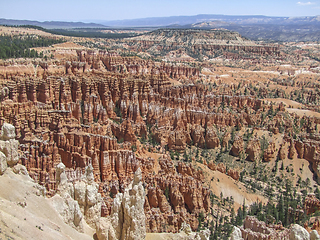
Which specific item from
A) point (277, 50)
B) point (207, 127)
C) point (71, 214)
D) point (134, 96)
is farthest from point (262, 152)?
point (277, 50)

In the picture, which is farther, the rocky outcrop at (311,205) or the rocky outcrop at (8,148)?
the rocky outcrop at (311,205)

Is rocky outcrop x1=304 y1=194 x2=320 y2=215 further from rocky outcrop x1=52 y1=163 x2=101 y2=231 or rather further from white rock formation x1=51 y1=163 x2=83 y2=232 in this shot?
white rock formation x1=51 y1=163 x2=83 y2=232

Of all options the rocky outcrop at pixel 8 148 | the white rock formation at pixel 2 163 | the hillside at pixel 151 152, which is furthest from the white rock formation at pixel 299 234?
the rocky outcrop at pixel 8 148

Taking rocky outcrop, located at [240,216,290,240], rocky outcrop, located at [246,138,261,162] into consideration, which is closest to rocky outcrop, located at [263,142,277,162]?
rocky outcrop, located at [246,138,261,162]

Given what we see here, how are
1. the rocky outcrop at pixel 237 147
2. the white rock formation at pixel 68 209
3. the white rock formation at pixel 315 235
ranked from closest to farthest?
the white rock formation at pixel 68 209, the white rock formation at pixel 315 235, the rocky outcrop at pixel 237 147

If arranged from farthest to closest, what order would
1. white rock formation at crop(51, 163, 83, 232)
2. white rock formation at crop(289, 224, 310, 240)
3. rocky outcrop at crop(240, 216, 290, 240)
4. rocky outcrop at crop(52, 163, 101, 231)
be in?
rocky outcrop at crop(240, 216, 290, 240) → rocky outcrop at crop(52, 163, 101, 231) → white rock formation at crop(289, 224, 310, 240) → white rock formation at crop(51, 163, 83, 232)

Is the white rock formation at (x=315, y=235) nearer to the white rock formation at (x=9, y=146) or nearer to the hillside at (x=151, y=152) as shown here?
the hillside at (x=151, y=152)

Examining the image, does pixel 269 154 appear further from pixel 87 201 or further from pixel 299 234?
pixel 87 201

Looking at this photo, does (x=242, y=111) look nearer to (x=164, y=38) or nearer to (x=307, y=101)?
(x=307, y=101)
